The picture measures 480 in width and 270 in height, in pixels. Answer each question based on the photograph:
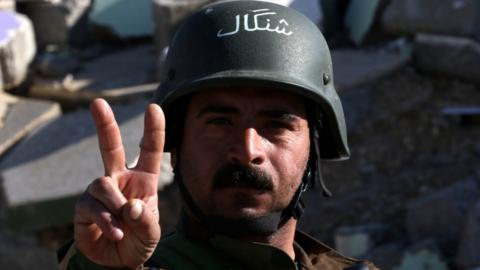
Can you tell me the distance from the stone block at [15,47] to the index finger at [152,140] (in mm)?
4490

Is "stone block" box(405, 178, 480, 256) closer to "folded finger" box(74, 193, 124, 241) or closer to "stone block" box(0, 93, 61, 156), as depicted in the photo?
"stone block" box(0, 93, 61, 156)

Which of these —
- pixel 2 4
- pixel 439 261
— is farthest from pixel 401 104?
pixel 2 4

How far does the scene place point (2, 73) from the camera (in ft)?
22.6

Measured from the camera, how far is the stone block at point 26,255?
604 centimetres

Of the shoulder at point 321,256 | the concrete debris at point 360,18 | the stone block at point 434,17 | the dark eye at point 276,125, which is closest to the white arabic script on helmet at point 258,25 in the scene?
the dark eye at point 276,125

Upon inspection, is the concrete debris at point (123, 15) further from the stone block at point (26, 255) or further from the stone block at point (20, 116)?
the stone block at point (26, 255)

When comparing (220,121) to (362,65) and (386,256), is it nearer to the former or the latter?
(386,256)

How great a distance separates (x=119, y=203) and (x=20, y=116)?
14.0 ft

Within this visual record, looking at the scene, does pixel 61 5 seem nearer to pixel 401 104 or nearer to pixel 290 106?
pixel 401 104

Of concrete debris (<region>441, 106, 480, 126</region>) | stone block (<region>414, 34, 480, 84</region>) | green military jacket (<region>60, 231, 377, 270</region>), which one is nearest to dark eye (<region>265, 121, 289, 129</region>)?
green military jacket (<region>60, 231, 377, 270</region>)

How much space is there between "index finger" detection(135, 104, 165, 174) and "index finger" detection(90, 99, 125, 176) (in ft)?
0.17

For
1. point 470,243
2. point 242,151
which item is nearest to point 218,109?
point 242,151

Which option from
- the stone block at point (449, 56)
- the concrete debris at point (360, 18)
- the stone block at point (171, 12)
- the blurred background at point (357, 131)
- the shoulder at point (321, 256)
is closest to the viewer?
the shoulder at point (321, 256)

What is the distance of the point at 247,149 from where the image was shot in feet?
9.75
